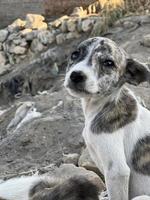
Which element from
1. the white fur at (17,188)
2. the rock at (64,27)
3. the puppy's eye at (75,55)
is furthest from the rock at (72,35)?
the white fur at (17,188)

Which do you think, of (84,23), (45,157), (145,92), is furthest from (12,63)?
(45,157)

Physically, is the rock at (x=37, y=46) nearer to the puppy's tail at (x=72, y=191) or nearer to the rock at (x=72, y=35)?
the rock at (x=72, y=35)

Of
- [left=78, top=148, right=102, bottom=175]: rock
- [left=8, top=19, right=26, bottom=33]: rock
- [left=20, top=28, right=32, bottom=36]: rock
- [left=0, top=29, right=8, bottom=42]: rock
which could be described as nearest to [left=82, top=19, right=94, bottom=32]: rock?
[left=20, top=28, right=32, bottom=36]: rock

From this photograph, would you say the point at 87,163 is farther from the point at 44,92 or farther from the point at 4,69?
the point at 4,69

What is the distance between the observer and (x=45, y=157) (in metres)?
8.75

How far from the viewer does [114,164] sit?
5.39 meters

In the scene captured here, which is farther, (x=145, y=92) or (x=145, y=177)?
(x=145, y=92)

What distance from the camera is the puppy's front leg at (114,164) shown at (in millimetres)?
5371

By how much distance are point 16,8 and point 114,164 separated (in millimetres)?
14698

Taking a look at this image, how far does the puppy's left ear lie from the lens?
5.68m

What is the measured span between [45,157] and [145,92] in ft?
6.60

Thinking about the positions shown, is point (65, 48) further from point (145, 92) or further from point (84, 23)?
point (145, 92)

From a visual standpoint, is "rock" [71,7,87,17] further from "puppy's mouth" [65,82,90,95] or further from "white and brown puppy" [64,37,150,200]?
"puppy's mouth" [65,82,90,95]

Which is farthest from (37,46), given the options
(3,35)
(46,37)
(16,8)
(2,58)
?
(16,8)
